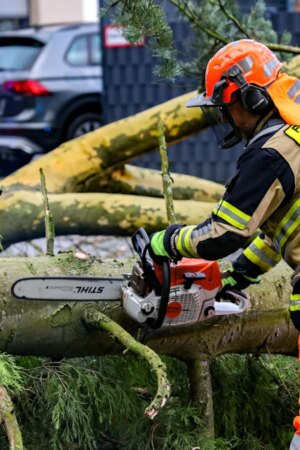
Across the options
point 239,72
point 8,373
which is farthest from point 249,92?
point 8,373

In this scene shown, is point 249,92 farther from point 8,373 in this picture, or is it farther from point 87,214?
point 87,214

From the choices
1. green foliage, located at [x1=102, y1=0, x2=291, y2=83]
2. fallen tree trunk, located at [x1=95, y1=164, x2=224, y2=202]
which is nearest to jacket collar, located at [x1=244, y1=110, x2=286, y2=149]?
green foliage, located at [x1=102, y1=0, x2=291, y2=83]

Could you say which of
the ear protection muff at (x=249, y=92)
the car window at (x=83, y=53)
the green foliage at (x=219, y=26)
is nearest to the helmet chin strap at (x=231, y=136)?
the ear protection muff at (x=249, y=92)

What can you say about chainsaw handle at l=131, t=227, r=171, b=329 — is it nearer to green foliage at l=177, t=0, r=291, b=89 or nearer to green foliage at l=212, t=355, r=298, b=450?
green foliage at l=212, t=355, r=298, b=450

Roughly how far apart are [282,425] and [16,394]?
1094 millimetres

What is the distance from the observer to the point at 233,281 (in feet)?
10.5

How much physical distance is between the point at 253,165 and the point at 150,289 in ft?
1.81

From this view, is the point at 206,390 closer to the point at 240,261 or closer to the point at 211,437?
the point at 211,437

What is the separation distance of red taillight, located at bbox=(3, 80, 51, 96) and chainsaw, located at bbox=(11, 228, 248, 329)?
838 centimetres

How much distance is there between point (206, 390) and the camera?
10.9 feet

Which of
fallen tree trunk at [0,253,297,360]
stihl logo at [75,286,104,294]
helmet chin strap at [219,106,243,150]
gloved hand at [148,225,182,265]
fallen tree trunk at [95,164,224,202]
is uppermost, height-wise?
helmet chin strap at [219,106,243,150]

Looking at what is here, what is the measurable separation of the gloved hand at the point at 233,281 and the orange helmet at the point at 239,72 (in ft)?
2.10

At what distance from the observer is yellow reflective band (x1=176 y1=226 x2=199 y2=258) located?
284cm

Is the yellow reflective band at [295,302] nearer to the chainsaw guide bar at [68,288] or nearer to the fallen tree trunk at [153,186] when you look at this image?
the chainsaw guide bar at [68,288]
